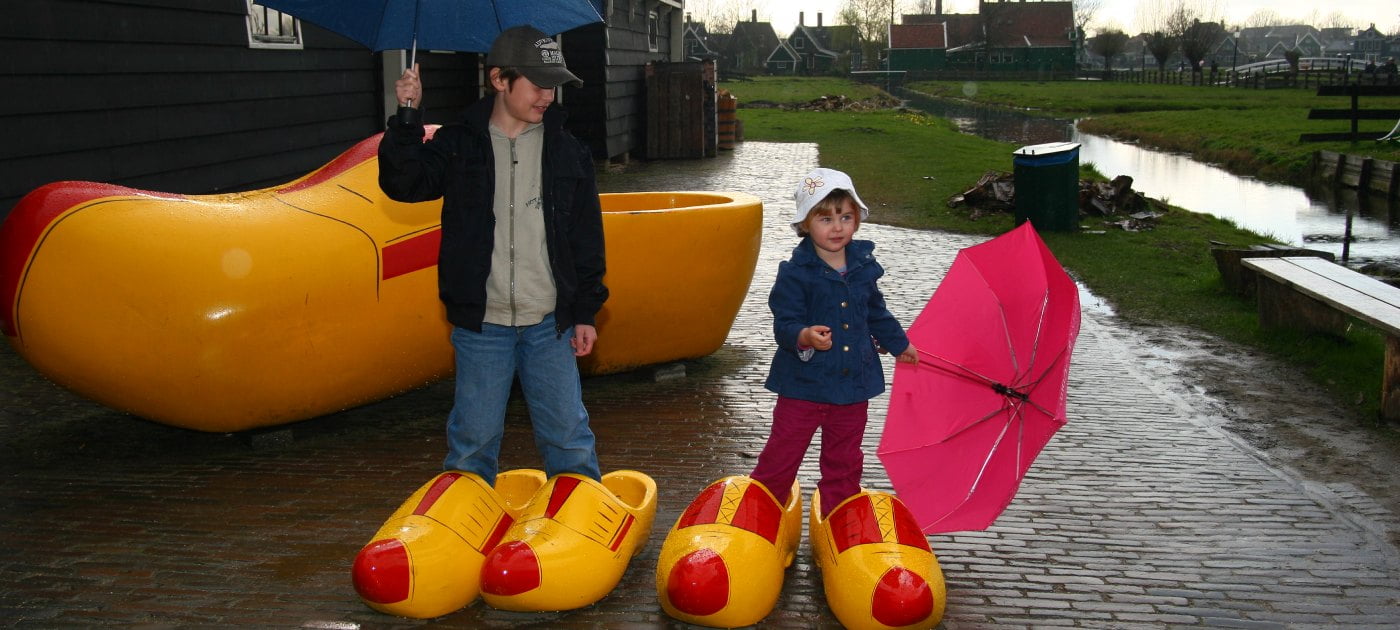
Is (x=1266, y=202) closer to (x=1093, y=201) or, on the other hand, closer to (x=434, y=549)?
(x=1093, y=201)

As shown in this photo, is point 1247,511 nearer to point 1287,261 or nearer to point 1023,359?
point 1023,359

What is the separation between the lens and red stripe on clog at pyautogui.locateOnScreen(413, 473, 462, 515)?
144 inches

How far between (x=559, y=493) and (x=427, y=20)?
152 centimetres

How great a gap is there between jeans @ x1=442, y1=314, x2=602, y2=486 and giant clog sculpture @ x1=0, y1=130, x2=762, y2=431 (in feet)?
4.38

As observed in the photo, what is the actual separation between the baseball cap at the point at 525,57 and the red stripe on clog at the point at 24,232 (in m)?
2.11

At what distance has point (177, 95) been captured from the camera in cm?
843

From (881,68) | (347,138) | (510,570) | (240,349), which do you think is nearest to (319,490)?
(240,349)

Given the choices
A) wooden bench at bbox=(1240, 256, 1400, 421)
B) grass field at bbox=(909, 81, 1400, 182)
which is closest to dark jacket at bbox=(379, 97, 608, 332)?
wooden bench at bbox=(1240, 256, 1400, 421)

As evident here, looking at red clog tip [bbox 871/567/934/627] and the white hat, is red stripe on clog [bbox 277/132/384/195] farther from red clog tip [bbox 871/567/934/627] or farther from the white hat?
red clog tip [bbox 871/567/934/627]

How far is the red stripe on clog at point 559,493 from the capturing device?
12.2ft

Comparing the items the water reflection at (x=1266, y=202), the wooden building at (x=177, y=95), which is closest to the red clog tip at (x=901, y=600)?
the wooden building at (x=177, y=95)

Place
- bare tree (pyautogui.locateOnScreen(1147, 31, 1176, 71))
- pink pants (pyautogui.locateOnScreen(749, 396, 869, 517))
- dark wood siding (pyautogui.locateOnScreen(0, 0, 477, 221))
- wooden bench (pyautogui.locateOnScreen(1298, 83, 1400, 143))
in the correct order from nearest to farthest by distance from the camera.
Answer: pink pants (pyautogui.locateOnScreen(749, 396, 869, 517)) < dark wood siding (pyautogui.locateOnScreen(0, 0, 477, 221)) < wooden bench (pyautogui.locateOnScreen(1298, 83, 1400, 143)) < bare tree (pyautogui.locateOnScreen(1147, 31, 1176, 71))

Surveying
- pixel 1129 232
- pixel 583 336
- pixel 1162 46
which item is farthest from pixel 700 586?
pixel 1162 46

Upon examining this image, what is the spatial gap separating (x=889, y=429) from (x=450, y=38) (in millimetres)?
1941
